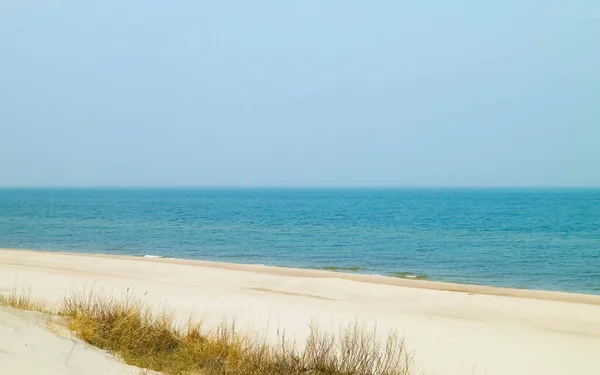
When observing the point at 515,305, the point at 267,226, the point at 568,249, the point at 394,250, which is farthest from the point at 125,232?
the point at 515,305

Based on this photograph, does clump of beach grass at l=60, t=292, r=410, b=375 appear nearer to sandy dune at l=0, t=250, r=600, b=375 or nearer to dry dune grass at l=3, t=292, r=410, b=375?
dry dune grass at l=3, t=292, r=410, b=375

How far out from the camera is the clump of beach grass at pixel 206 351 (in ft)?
24.9

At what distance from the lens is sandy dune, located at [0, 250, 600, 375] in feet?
37.0

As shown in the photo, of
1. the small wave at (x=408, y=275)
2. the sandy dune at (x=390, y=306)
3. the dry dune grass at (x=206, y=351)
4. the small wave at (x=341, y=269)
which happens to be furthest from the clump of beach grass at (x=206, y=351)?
the small wave at (x=341, y=269)

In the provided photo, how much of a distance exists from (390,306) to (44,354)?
11.9 metres

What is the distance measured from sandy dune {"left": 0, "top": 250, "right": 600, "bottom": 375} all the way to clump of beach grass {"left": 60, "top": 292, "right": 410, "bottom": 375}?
1.48 meters

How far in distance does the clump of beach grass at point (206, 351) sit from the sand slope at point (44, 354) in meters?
0.52

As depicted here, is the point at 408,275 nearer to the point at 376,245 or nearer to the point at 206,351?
the point at 376,245

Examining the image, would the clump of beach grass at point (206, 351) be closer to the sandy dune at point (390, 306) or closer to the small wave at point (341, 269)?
the sandy dune at point (390, 306)

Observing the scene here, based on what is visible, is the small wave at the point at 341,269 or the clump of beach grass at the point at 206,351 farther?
the small wave at the point at 341,269

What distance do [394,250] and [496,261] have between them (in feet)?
23.7

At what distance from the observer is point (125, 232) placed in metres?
50.1

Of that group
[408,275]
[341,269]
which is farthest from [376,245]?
[408,275]

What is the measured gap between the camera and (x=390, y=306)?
1714cm
